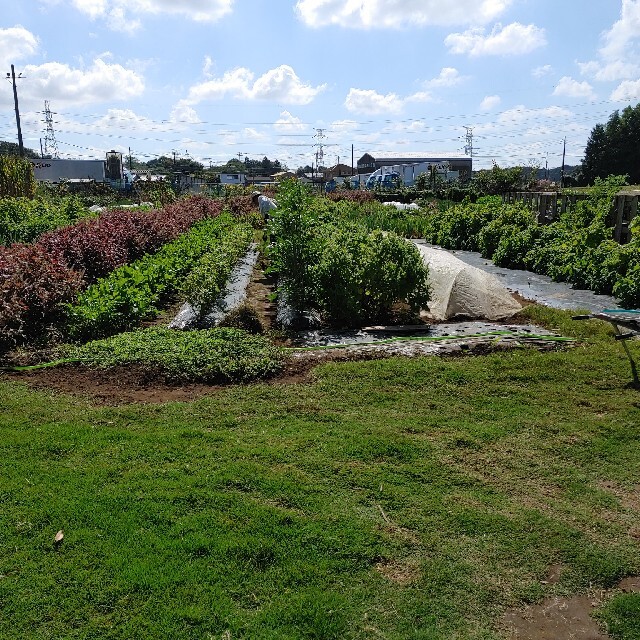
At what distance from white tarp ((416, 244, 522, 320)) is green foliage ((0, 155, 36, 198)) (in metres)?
26.6

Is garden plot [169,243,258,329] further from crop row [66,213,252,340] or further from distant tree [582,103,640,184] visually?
distant tree [582,103,640,184]

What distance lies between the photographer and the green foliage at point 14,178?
30.2 meters

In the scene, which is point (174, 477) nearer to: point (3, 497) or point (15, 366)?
point (3, 497)

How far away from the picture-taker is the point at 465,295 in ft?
29.1

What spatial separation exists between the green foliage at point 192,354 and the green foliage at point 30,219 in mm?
9490

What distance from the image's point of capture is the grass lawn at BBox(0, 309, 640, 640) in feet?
9.56

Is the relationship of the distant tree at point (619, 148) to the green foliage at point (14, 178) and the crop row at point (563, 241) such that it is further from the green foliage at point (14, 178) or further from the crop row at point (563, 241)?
the green foliage at point (14, 178)

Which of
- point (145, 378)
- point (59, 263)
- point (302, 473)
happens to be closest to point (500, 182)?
point (59, 263)

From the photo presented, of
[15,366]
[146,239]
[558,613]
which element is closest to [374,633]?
[558,613]

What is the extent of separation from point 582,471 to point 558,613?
5.31 feet

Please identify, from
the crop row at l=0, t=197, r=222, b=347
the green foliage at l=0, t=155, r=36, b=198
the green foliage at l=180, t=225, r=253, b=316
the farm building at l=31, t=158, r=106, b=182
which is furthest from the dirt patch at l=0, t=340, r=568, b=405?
the farm building at l=31, t=158, r=106, b=182

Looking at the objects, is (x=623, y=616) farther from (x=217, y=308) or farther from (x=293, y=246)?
(x=217, y=308)

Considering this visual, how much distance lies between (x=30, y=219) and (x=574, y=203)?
15579 mm

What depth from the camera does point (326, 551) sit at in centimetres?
335
